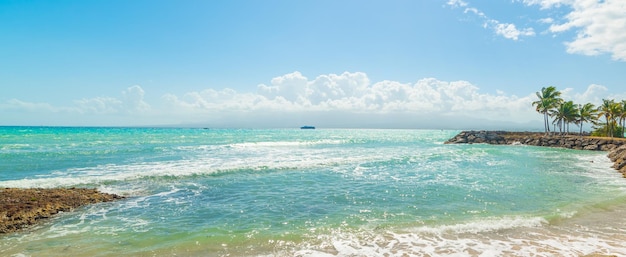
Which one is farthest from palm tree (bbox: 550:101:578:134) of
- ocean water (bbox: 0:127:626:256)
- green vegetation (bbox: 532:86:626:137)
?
ocean water (bbox: 0:127:626:256)

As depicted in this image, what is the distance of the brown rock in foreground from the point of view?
12.3m

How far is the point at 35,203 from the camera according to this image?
47.0 ft

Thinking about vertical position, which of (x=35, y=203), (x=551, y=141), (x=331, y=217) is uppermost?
(x=551, y=141)

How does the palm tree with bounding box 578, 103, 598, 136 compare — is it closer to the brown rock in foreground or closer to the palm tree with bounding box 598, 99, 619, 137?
the palm tree with bounding box 598, 99, 619, 137

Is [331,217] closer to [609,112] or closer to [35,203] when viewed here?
[35,203]

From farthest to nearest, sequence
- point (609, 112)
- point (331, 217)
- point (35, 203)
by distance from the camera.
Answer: point (609, 112) < point (35, 203) < point (331, 217)

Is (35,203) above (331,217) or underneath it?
above

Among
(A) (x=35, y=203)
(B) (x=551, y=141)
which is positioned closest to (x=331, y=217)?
(A) (x=35, y=203)

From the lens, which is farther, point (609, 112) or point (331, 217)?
point (609, 112)

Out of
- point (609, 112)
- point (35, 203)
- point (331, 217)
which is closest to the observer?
point (331, 217)

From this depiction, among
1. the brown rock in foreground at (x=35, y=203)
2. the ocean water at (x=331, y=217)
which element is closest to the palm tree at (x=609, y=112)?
the ocean water at (x=331, y=217)

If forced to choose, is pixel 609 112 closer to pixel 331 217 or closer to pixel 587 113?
pixel 587 113

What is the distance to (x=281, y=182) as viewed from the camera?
72.6 ft

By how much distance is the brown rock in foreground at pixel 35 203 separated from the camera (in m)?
12.3
